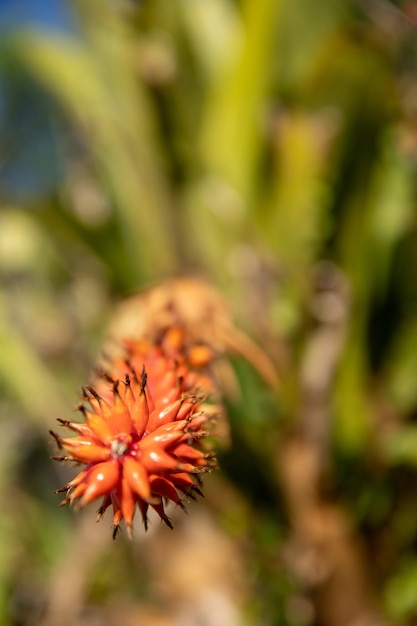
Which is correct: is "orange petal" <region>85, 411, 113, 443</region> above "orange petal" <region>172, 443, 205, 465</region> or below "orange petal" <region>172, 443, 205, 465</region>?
above

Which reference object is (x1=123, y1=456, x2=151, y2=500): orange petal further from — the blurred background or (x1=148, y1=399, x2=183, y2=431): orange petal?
the blurred background

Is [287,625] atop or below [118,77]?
below

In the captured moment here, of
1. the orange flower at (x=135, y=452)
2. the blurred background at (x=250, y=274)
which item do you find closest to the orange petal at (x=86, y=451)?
the orange flower at (x=135, y=452)

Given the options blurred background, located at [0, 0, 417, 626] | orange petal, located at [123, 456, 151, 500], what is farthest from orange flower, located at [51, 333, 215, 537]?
blurred background, located at [0, 0, 417, 626]

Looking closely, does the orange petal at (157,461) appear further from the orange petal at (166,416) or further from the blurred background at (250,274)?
the blurred background at (250,274)

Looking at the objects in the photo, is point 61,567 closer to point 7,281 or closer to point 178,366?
point 7,281

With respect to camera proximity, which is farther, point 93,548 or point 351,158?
point 93,548

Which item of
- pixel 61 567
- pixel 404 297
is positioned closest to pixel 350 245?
pixel 404 297
